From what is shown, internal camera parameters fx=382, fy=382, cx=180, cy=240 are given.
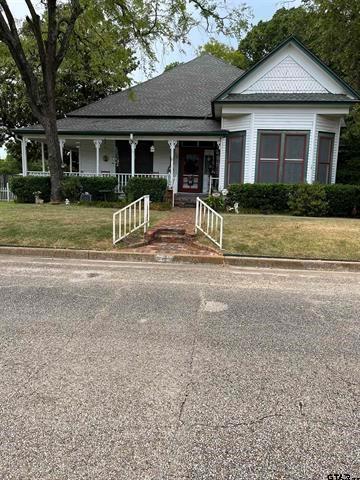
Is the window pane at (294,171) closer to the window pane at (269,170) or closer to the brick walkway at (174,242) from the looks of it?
the window pane at (269,170)

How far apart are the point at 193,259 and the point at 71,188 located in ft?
34.4

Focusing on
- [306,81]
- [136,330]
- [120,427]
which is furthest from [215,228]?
[306,81]

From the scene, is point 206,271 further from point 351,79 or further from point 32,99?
point 351,79

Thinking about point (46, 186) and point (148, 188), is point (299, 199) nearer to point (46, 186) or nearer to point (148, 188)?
point (148, 188)

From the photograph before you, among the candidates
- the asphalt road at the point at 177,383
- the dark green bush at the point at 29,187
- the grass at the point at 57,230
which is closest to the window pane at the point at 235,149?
the grass at the point at 57,230

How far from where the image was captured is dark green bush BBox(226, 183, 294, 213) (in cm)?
1492

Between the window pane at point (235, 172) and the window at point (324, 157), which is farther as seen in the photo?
the window pane at point (235, 172)

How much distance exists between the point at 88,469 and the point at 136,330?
6.70 ft

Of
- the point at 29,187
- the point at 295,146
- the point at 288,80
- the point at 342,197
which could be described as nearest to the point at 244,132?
the point at 295,146

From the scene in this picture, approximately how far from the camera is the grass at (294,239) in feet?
27.1

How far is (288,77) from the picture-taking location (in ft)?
53.4

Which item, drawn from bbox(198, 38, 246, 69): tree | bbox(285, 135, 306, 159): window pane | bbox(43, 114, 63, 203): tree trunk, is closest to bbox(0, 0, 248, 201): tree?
bbox(43, 114, 63, 203): tree trunk

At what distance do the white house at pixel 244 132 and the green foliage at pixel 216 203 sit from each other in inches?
92.0

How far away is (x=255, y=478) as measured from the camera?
214cm
